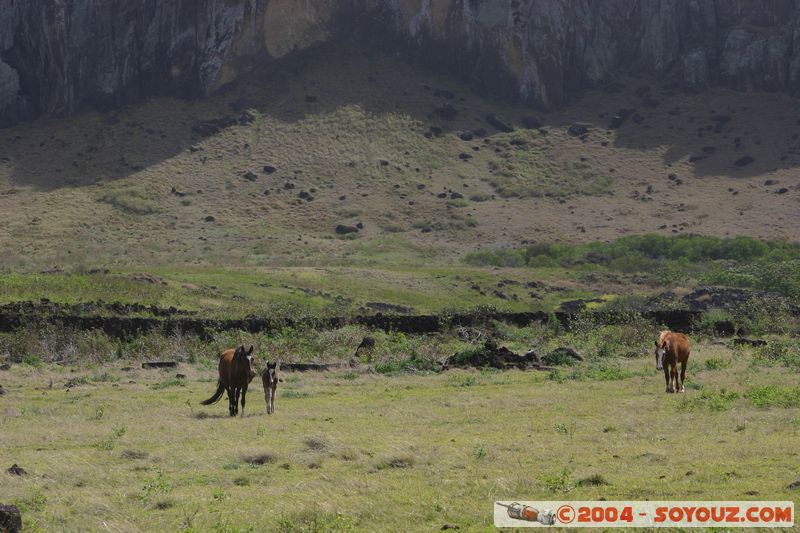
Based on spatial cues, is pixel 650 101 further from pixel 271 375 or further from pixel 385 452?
pixel 385 452

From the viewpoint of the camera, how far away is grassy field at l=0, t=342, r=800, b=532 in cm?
1359

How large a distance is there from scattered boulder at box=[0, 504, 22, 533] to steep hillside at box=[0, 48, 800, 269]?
88328 millimetres

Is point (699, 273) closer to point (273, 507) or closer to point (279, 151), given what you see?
point (279, 151)

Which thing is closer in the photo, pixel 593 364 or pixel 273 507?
pixel 273 507

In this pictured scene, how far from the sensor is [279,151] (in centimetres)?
13850

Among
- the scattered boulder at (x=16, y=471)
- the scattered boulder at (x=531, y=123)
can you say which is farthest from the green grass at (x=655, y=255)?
the scattered boulder at (x=16, y=471)

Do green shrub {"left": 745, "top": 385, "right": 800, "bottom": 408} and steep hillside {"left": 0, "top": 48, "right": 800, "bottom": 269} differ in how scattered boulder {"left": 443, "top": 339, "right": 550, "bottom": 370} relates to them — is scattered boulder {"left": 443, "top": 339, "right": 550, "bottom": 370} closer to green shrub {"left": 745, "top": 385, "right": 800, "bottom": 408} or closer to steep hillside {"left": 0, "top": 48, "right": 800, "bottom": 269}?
green shrub {"left": 745, "top": 385, "right": 800, "bottom": 408}

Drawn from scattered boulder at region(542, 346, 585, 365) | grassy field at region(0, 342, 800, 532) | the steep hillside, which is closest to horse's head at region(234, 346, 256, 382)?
grassy field at region(0, 342, 800, 532)

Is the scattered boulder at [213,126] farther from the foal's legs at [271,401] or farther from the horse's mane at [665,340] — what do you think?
the horse's mane at [665,340]

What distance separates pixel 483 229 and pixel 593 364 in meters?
88.2

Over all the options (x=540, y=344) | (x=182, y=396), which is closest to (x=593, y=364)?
(x=540, y=344)

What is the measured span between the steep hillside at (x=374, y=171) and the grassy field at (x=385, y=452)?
75.3 metres

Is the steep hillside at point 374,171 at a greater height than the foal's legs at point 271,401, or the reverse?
the steep hillside at point 374,171

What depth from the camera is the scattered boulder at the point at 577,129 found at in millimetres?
152875
